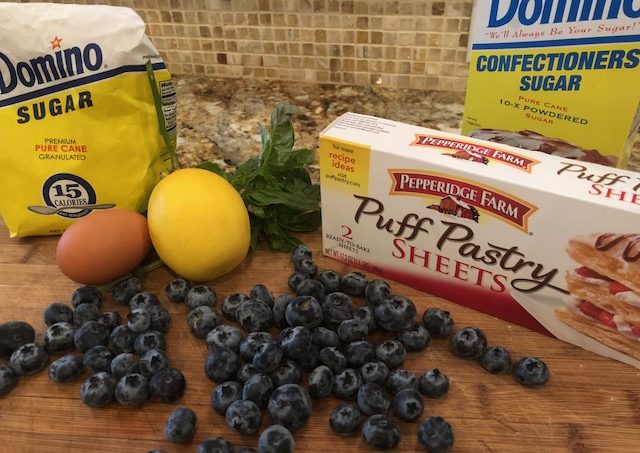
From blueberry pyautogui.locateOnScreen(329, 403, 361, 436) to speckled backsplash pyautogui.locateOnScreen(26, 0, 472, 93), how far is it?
99 centimetres

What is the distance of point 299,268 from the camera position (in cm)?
Answer: 98

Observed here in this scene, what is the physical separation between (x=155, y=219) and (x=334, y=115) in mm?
641

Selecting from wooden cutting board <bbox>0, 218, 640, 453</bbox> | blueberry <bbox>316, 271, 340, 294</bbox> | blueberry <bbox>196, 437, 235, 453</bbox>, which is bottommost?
wooden cutting board <bbox>0, 218, 640, 453</bbox>

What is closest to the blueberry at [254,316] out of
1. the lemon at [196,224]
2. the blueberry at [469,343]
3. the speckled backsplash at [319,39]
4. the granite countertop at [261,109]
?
the lemon at [196,224]

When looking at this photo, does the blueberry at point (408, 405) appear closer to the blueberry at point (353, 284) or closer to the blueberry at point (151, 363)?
the blueberry at point (353, 284)

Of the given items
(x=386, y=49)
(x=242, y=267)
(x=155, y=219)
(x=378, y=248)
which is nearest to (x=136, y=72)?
(x=155, y=219)

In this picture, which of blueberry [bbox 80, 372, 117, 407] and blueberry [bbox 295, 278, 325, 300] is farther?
blueberry [bbox 295, 278, 325, 300]

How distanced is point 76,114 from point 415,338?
72 centimetres

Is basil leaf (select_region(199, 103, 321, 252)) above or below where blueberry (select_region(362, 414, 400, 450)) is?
above

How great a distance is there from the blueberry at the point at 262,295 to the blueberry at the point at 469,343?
32cm

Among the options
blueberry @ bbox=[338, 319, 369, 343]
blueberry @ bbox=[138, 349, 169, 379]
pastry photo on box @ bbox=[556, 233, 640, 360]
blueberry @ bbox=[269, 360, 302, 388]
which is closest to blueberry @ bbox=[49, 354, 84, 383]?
blueberry @ bbox=[138, 349, 169, 379]

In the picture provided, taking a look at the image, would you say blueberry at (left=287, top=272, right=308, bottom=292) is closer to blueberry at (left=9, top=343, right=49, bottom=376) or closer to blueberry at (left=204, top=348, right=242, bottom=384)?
blueberry at (left=204, top=348, right=242, bottom=384)

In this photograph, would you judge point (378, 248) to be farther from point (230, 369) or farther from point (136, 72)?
point (136, 72)

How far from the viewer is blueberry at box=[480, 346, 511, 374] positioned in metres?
0.81
